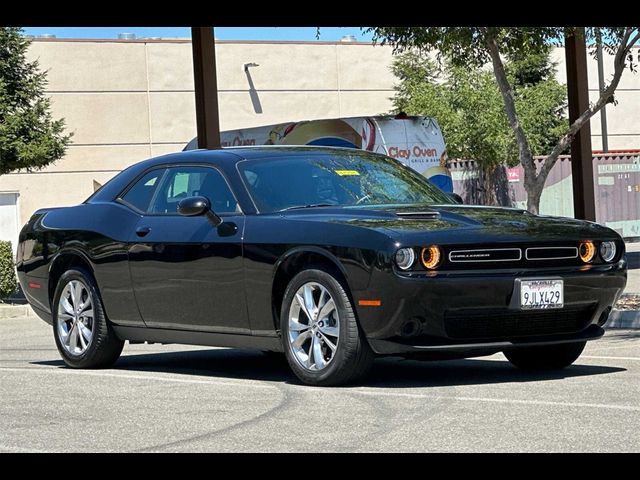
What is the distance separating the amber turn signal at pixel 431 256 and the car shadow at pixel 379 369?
83 centimetres

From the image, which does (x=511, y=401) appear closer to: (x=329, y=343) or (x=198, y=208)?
(x=329, y=343)

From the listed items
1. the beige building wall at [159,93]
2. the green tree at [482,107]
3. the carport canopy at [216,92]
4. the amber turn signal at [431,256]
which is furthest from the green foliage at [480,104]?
the amber turn signal at [431,256]

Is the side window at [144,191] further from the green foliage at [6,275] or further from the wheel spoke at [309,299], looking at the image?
the green foliage at [6,275]

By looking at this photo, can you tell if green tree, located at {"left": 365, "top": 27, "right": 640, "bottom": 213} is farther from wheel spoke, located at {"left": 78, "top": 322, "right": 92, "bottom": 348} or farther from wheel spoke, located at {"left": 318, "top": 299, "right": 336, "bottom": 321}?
wheel spoke, located at {"left": 318, "top": 299, "right": 336, "bottom": 321}

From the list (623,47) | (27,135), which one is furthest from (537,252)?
(27,135)

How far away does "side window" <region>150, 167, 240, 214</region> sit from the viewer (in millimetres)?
9539

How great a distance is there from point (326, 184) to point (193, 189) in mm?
961

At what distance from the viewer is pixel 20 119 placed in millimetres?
24734

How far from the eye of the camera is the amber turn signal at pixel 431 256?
8188 mm

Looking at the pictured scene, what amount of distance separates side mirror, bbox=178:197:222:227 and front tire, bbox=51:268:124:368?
1288 millimetres

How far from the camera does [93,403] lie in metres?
8.19

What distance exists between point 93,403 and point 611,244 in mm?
3287
